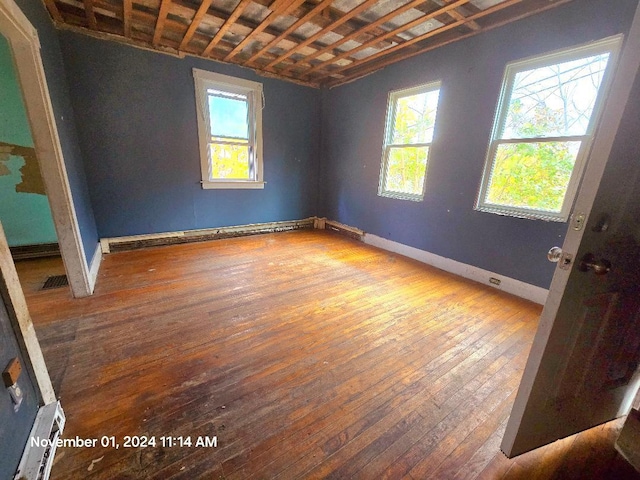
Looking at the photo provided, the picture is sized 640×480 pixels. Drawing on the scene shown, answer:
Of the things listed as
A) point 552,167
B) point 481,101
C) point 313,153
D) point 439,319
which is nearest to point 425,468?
point 439,319

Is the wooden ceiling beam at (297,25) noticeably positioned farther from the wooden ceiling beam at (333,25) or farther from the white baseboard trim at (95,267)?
the white baseboard trim at (95,267)

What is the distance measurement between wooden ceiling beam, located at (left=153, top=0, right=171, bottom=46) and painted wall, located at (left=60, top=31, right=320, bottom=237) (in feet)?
1.11

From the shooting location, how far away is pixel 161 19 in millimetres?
2656

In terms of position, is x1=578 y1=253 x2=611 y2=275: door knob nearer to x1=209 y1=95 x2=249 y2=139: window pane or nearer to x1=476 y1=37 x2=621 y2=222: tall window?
x1=476 y1=37 x2=621 y2=222: tall window

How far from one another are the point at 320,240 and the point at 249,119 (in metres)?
2.33

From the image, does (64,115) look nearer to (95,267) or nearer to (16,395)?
(95,267)

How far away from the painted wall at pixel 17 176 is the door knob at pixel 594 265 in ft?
15.4

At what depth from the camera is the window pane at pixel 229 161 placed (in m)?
4.11

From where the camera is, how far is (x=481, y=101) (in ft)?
9.12

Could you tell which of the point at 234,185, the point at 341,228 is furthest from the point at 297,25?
the point at 341,228

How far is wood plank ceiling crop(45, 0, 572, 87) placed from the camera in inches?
95.7

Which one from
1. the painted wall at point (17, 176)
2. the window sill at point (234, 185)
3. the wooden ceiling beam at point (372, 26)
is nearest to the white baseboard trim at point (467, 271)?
the window sill at point (234, 185)

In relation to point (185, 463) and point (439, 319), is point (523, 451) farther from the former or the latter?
point (185, 463)

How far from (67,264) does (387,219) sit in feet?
12.3
